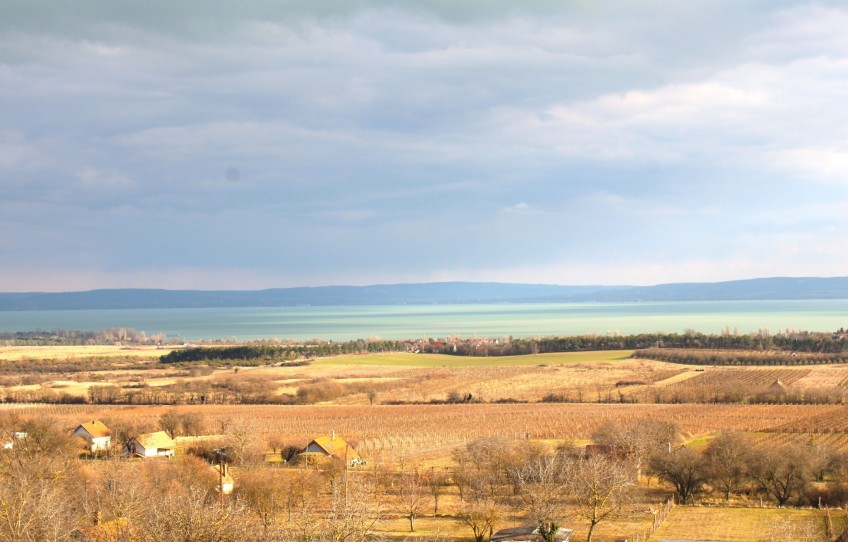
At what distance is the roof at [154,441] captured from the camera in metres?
46.3

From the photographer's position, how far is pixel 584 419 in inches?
2275

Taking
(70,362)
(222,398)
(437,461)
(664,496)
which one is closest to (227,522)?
(664,496)

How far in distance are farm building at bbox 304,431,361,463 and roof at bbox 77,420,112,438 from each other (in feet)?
48.3

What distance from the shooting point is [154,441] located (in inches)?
1847

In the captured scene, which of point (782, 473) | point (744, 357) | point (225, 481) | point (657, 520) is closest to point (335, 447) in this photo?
point (225, 481)

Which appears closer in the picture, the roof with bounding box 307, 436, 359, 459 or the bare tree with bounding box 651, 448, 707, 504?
the bare tree with bounding box 651, 448, 707, 504

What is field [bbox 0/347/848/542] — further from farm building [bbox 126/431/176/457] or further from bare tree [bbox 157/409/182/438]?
farm building [bbox 126/431/176/457]

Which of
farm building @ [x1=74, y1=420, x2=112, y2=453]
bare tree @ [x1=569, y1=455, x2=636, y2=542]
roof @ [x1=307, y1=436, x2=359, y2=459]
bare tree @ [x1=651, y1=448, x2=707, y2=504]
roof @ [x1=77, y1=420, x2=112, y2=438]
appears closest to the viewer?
bare tree @ [x1=569, y1=455, x2=636, y2=542]

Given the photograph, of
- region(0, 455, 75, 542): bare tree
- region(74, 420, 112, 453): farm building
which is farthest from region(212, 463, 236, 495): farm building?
region(74, 420, 112, 453): farm building

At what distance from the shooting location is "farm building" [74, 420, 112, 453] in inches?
1906

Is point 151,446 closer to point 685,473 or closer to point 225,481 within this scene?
point 225,481

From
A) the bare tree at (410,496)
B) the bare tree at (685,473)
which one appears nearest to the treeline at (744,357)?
the bare tree at (685,473)

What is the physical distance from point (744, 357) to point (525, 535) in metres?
90.4

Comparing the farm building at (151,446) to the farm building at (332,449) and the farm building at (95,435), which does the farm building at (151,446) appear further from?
the farm building at (332,449)
